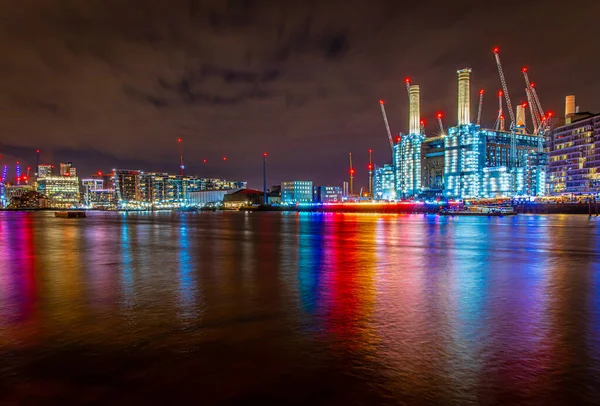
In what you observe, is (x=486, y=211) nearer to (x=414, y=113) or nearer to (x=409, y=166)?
(x=409, y=166)

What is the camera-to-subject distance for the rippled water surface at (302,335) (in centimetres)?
605

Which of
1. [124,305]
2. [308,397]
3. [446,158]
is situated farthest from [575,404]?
[446,158]

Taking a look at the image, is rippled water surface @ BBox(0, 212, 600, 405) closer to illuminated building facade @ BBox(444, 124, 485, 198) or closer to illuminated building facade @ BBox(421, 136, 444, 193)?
illuminated building facade @ BBox(444, 124, 485, 198)

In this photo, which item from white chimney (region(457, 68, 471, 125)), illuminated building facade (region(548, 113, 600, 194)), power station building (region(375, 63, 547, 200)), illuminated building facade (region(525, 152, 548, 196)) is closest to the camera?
illuminated building facade (region(548, 113, 600, 194))

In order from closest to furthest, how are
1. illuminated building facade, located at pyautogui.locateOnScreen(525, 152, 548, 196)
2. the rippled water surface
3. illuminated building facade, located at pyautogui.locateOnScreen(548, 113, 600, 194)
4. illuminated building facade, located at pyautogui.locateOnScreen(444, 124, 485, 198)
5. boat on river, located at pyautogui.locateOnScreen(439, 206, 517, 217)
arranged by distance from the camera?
the rippled water surface → boat on river, located at pyautogui.locateOnScreen(439, 206, 517, 217) → illuminated building facade, located at pyautogui.locateOnScreen(548, 113, 600, 194) → illuminated building facade, located at pyautogui.locateOnScreen(525, 152, 548, 196) → illuminated building facade, located at pyautogui.locateOnScreen(444, 124, 485, 198)

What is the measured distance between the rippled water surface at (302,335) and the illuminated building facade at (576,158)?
392 ft

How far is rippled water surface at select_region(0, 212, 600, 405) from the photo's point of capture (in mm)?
6055

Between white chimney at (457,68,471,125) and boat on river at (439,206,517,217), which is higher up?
white chimney at (457,68,471,125)

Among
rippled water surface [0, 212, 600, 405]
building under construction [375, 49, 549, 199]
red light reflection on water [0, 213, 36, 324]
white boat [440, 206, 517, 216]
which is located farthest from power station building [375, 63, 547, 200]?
red light reflection on water [0, 213, 36, 324]

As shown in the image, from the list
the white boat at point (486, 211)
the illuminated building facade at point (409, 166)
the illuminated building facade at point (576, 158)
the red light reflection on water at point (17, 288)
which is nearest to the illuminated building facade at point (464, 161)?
the illuminated building facade at point (409, 166)

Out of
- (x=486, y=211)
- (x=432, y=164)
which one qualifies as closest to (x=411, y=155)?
(x=432, y=164)

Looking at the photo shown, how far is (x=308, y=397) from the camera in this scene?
578 cm

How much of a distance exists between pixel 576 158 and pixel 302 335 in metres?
139

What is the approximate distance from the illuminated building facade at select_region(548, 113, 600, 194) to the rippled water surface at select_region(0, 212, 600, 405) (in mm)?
119373
